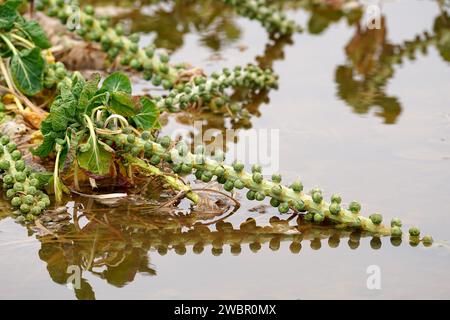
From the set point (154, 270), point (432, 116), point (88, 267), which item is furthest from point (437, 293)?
point (432, 116)

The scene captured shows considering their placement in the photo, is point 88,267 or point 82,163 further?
point 82,163

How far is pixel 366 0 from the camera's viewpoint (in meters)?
5.60

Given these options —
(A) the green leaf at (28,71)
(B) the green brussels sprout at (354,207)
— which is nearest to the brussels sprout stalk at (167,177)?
(B) the green brussels sprout at (354,207)

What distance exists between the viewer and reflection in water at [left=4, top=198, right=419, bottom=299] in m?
2.65

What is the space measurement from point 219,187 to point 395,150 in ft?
2.55

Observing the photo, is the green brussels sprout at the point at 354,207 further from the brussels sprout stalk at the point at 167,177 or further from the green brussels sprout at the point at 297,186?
the brussels sprout stalk at the point at 167,177

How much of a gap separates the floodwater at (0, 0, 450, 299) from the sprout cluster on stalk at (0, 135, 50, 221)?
0.24ft

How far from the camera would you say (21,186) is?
2.95 metres

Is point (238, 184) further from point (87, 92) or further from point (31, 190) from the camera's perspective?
point (31, 190)

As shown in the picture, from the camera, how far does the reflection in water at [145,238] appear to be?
104 inches

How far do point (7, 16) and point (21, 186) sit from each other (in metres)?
0.91

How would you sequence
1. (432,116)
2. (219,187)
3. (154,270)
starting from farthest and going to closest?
(432,116)
(219,187)
(154,270)

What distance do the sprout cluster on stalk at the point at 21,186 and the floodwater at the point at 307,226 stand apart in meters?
0.07
